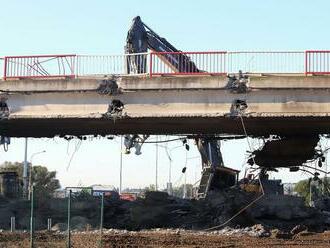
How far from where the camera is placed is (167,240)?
22141 mm

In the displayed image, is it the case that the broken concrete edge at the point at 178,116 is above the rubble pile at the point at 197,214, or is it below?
above

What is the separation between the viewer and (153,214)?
3180 centimetres

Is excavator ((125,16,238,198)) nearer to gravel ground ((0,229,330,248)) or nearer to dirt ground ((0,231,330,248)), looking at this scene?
gravel ground ((0,229,330,248))

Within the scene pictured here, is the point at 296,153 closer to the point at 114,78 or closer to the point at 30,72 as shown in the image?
the point at 114,78

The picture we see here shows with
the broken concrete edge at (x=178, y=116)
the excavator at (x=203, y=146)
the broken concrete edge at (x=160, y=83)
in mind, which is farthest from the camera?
the excavator at (x=203, y=146)

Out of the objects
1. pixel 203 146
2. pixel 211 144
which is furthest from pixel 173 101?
pixel 211 144

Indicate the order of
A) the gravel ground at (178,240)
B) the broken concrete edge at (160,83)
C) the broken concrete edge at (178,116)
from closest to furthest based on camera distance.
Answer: the gravel ground at (178,240), the broken concrete edge at (160,83), the broken concrete edge at (178,116)

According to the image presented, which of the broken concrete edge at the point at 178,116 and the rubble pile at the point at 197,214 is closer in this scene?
the broken concrete edge at the point at 178,116

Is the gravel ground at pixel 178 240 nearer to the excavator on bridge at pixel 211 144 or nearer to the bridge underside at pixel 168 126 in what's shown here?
the bridge underside at pixel 168 126

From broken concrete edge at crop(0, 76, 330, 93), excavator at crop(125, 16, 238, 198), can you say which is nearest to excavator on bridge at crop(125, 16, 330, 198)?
excavator at crop(125, 16, 238, 198)

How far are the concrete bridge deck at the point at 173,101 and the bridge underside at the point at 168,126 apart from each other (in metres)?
0.05

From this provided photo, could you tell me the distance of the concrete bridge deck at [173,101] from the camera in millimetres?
25906

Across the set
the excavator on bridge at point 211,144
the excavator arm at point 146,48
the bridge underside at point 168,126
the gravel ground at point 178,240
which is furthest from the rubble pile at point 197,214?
the excavator arm at point 146,48

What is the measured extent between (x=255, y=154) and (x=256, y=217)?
6028mm
